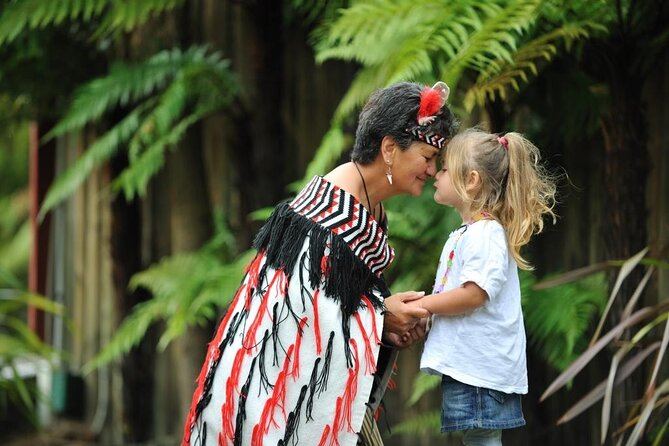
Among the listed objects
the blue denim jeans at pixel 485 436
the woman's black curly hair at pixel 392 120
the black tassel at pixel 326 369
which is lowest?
the blue denim jeans at pixel 485 436

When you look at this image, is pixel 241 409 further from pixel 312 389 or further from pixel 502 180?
pixel 502 180

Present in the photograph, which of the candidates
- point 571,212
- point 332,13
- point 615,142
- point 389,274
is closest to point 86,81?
point 332,13

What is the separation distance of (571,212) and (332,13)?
1.23 metres

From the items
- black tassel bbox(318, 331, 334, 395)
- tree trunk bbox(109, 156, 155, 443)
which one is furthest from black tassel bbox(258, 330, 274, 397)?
tree trunk bbox(109, 156, 155, 443)

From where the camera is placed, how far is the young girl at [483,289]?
2527 mm

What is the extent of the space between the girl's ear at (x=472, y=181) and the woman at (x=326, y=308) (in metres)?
0.11

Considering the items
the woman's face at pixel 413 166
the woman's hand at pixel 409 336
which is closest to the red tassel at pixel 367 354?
the woman's hand at pixel 409 336

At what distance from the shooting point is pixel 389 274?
4047 mm

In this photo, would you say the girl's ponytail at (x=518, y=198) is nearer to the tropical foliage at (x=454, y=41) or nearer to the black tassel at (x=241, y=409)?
the tropical foliage at (x=454, y=41)

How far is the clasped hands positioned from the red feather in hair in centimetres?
46

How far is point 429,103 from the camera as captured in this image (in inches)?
102

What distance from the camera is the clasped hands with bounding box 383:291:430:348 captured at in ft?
8.51

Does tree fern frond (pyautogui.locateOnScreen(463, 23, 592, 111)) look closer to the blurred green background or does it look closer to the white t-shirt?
the blurred green background

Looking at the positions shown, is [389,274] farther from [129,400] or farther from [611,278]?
[129,400]
